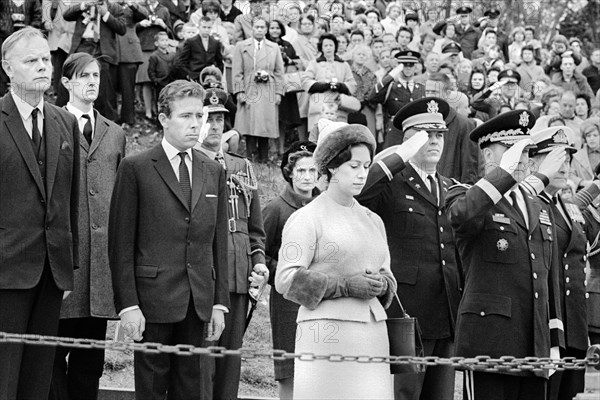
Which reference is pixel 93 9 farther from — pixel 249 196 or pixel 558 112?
pixel 249 196

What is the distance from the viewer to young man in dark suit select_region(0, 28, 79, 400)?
671cm

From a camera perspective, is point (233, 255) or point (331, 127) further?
point (233, 255)

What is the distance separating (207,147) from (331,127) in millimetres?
1526

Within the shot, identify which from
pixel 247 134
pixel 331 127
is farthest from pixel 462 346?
pixel 247 134

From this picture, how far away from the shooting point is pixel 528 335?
7641 mm

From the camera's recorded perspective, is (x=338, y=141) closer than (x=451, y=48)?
Yes

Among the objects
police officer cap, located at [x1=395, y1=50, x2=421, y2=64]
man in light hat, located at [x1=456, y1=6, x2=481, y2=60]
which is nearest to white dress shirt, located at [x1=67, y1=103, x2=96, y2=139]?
police officer cap, located at [x1=395, y1=50, x2=421, y2=64]

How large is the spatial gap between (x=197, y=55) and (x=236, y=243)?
27.2ft

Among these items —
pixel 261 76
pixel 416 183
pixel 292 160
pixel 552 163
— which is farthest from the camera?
pixel 261 76

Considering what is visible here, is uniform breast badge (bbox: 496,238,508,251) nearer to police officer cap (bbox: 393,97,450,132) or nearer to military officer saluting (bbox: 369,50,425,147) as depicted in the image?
police officer cap (bbox: 393,97,450,132)

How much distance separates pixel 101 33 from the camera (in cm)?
1588

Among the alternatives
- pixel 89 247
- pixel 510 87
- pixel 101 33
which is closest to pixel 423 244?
pixel 89 247

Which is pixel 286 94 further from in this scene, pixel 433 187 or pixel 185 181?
pixel 185 181

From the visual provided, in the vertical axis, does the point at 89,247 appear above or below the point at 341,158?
below
